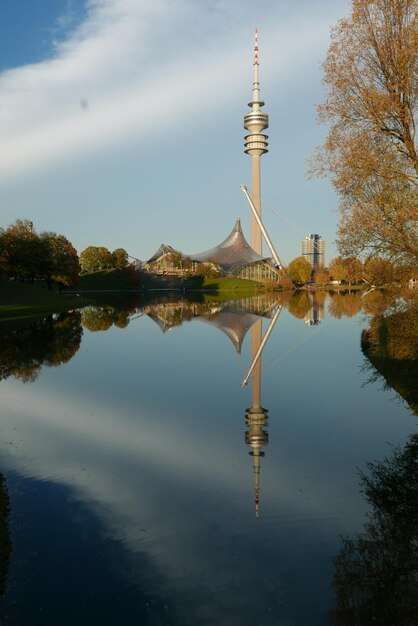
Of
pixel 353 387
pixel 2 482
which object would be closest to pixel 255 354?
pixel 353 387

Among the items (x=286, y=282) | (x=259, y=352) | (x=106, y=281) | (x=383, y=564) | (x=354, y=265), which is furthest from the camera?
(x=106, y=281)

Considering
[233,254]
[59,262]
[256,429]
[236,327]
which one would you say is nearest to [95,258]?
[233,254]

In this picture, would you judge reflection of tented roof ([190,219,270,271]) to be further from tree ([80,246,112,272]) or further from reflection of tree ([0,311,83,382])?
reflection of tree ([0,311,83,382])

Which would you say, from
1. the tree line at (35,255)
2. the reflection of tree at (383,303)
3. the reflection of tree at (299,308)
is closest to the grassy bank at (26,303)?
the tree line at (35,255)

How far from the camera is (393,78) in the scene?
1554 cm

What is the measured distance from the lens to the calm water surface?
6.04 m

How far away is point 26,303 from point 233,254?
100689mm

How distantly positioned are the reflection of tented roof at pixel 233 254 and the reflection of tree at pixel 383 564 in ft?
442

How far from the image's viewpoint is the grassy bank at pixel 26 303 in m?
45.5

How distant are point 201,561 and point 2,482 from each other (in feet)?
14.5

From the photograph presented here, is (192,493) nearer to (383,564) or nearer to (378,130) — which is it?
(383,564)

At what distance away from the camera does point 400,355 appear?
1991cm

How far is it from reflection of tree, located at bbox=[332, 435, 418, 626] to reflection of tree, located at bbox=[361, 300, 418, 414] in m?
6.34

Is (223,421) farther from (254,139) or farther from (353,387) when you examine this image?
(254,139)
